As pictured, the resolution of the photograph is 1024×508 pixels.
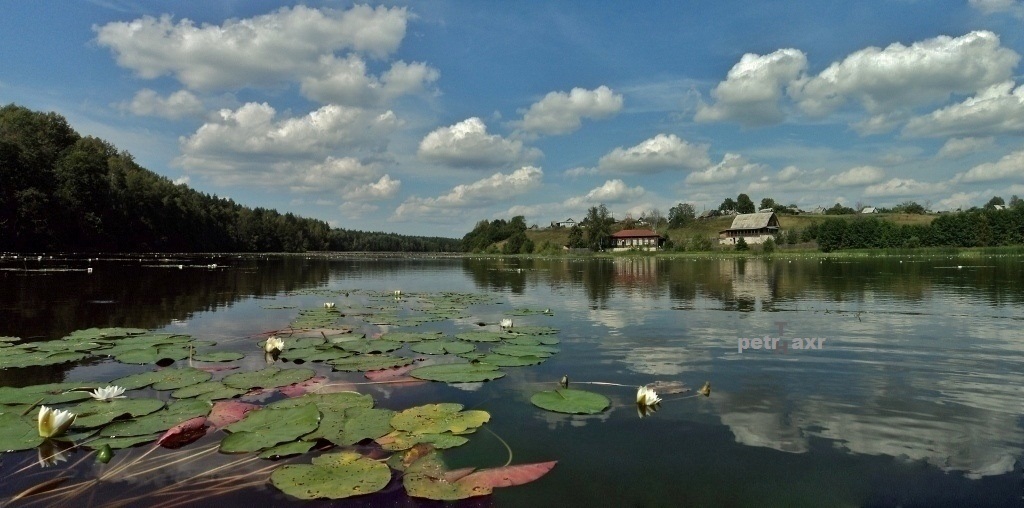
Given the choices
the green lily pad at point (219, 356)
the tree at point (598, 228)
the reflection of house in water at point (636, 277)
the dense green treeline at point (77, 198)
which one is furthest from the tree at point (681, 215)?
the green lily pad at point (219, 356)

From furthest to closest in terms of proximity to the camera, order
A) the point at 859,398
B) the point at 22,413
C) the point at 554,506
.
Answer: the point at 859,398 → the point at 22,413 → the point at 554,506

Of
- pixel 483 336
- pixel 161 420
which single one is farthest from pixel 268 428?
pixel 483 336

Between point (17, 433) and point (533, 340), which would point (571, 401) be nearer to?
point (533, 340)

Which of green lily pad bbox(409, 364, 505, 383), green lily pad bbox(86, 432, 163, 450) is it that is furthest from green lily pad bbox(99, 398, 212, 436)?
green lily pad bbox(409, 364, 505, 383)

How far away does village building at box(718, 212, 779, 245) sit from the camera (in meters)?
101

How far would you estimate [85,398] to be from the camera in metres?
6.40

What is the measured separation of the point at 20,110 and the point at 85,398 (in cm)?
8689

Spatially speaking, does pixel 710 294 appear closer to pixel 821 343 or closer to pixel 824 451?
pixel 821 343

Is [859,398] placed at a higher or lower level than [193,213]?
lower

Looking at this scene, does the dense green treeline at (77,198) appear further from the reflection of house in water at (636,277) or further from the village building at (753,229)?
the village building at (753,229)

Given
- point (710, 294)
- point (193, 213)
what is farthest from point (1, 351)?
point (193, 213)

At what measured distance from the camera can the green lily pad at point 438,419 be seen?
548cm

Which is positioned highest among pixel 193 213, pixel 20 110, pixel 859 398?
pixel 20 110

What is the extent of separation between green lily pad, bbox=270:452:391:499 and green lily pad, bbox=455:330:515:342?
628 centimetres
